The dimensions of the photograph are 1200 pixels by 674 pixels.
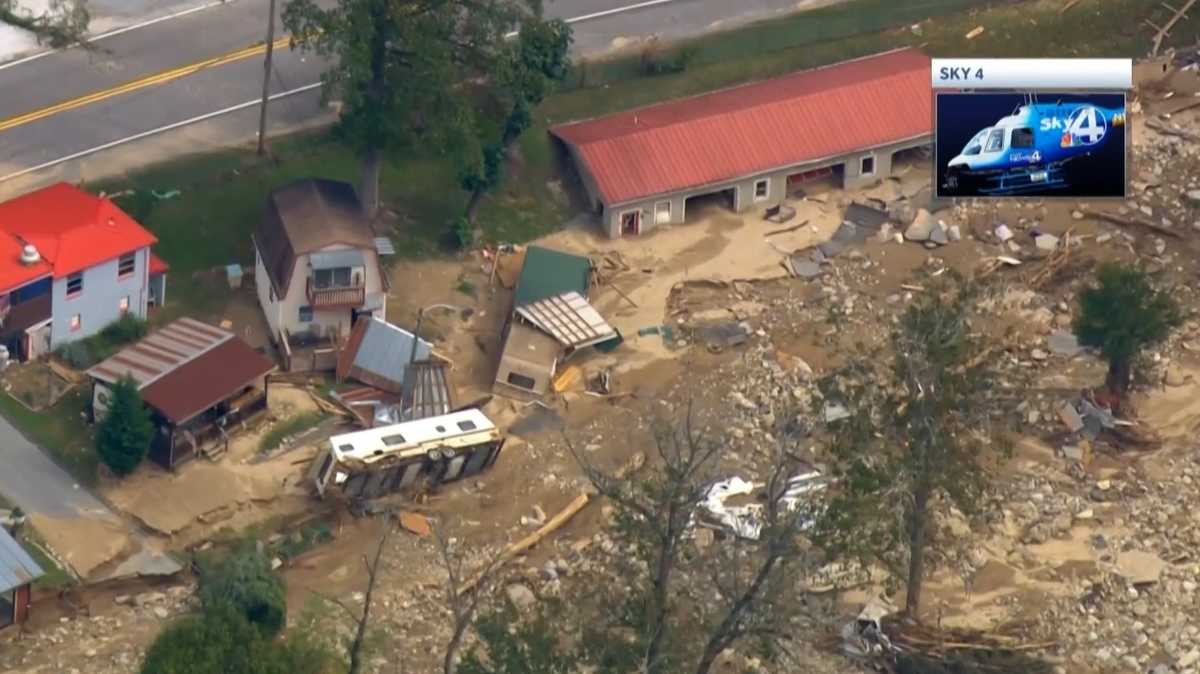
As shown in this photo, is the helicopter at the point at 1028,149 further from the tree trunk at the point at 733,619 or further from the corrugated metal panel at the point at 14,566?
the corrugated metal panel at the point at 14,566

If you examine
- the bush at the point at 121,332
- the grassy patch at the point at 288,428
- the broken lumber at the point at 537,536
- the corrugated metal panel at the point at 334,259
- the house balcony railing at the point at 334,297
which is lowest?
the broken lumber at the point at 537,536

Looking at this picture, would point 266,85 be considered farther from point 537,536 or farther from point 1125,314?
point 1125,314

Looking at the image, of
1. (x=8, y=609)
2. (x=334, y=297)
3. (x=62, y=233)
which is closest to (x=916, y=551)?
(x=334, y=297)

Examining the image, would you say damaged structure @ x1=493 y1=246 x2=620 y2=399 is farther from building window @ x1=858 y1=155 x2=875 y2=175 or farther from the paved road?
building window @ x1=858 y1=155 x2=875 y2=175

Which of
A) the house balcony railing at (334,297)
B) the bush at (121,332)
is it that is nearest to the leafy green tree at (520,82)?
the house balcony railing at (334,297)

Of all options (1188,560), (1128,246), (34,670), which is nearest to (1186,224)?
(1128,246)

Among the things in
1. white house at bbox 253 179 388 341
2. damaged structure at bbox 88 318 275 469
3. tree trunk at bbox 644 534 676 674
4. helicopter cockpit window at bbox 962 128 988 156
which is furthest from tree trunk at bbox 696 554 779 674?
helicopter cockpit window at bbox 962 128 988 156

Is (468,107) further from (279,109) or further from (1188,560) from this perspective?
(1188,560)
